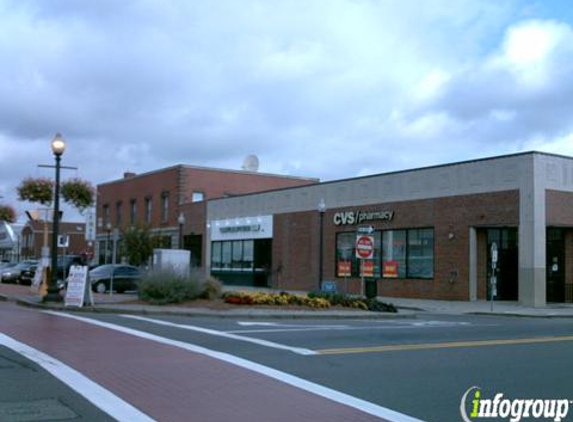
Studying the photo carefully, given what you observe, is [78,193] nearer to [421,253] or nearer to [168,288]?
[421,253]

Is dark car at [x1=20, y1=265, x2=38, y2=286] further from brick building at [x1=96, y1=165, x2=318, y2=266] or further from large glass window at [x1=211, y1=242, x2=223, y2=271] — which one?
large glass window at [x1=211, y1=242, x2=223, y2=271]

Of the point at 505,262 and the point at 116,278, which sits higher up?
the point at 505,262

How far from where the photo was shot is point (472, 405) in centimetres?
842

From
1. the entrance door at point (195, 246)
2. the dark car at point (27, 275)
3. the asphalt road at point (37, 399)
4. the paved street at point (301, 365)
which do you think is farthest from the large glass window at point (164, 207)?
the asphalt road at point (37, 399)

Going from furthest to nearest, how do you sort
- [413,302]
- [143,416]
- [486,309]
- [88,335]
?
[413,302] → [486,309] → [88,335] → [143,416]

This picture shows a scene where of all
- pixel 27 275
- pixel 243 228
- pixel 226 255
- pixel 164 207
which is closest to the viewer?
pixel 27 275

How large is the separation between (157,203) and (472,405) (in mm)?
45997

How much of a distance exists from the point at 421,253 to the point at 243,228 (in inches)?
574

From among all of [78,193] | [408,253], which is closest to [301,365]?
[408,253]

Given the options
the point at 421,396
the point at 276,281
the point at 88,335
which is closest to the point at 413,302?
the point at 276,281

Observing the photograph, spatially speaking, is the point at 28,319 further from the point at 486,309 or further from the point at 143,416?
the point at 486,309

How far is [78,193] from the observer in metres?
64.1

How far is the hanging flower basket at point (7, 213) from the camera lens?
8269 centimetres

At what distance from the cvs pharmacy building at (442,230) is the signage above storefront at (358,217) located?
0.18 ft
